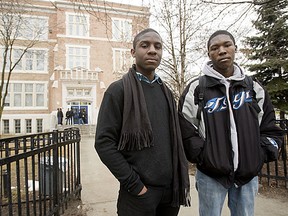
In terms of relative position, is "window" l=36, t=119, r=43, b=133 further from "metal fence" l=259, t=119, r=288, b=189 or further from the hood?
the hood

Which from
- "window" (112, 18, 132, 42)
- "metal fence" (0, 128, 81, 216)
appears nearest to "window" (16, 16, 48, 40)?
"window" (112, 18, 132, 42)

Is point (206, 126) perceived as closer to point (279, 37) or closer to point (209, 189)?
point (209, 189)

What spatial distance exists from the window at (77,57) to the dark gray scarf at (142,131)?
26197 mm

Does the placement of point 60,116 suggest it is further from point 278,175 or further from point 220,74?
point 220,74

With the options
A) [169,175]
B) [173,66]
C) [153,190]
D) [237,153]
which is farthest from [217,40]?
[173,66]

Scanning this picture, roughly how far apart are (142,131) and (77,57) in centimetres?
2685

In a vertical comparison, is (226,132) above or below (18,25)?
below

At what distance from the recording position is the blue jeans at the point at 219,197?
85.4 inches

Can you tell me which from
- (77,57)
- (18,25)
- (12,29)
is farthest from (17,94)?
(18,25)

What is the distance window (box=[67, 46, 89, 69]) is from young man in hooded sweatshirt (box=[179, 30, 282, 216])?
26107 mm

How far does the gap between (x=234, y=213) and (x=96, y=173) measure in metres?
5.21

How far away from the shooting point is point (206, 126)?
2.20 m

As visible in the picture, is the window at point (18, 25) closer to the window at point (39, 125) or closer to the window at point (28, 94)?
the window at point (28, 94)

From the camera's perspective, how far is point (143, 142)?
1.87 m
